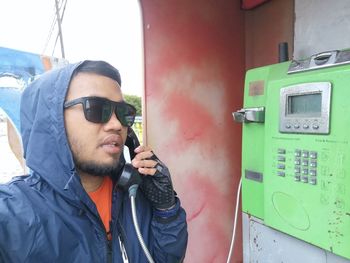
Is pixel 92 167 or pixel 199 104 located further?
pixel 199 104

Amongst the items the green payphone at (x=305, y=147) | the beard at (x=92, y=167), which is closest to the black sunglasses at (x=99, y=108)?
the beard at (x=92, y=167)

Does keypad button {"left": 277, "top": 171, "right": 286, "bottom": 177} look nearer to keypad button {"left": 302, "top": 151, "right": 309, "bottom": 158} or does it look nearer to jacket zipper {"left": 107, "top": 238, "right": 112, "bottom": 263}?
keypad button {"left": 302, "top": 151, "right": 309, "bottom": 158}

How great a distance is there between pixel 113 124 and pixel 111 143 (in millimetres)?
52

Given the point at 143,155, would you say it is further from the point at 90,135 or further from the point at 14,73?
the point at 14,73

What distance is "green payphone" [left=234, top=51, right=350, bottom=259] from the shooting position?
836mm

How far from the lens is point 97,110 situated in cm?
91

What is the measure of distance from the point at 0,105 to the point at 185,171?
0.98 m

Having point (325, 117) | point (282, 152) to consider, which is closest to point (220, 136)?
point (282, 152)

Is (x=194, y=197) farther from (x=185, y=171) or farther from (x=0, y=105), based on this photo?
(x=0, y=105)

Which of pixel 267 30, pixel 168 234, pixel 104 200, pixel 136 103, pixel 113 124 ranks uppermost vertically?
pixel 267 30

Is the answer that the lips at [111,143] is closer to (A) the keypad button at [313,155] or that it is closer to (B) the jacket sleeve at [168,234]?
(B) the jacket sleeve at [168,234]

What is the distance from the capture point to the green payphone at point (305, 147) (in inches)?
32.9

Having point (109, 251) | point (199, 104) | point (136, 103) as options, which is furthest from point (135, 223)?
point (136, 103)

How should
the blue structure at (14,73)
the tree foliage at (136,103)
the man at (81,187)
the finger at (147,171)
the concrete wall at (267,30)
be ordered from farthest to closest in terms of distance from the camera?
the blue structure at (14,73), the concrete wall at (267,30), the tree foliage at (136,103), the finger at (147,171), the man at (81,187)
